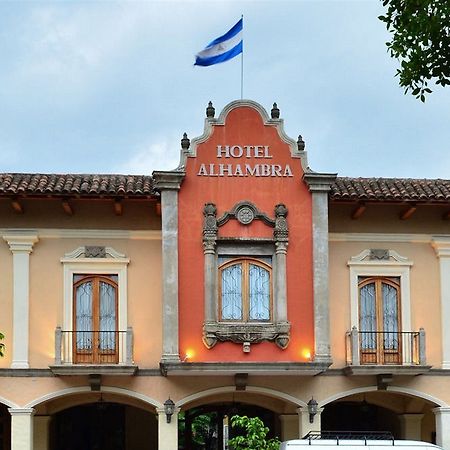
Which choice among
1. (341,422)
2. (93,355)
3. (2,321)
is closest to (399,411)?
(341,422)

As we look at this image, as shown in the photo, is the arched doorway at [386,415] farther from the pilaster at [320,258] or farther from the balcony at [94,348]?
the balcony at [94,348]

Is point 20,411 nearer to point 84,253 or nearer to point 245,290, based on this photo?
point 84,253

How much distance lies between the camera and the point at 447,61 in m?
14.4

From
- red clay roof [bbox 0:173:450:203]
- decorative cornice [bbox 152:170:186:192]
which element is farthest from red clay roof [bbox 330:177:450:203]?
decorative cornice [bbox 152:170:186:192]

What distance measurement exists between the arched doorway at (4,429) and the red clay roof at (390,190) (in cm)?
979

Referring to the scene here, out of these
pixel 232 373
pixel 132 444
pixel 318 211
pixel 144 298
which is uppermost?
pixel 318 211

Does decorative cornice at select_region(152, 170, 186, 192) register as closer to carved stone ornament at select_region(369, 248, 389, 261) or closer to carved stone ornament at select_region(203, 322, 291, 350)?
carved stone ornament at select_region(203, 322, 291, 350)

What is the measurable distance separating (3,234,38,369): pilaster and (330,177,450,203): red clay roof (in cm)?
703

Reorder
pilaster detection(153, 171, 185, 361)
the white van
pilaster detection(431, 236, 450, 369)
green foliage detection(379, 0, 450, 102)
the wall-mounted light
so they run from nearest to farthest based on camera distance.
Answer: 1. green foliage detection(379, 0, 450, 102)
2. the white van
3. pilaster detection(153, 171, 185, 361)
4. the wall-mounted light
5. pilaster detection(431, 236, 450, 369)

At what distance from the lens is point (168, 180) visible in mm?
23594

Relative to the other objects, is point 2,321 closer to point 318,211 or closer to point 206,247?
point 206,247

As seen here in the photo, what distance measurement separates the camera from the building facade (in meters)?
23.4

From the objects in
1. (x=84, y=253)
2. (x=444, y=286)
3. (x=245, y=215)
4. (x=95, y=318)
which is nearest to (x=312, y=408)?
(x=444, y=286)

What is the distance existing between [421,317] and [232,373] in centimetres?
475
